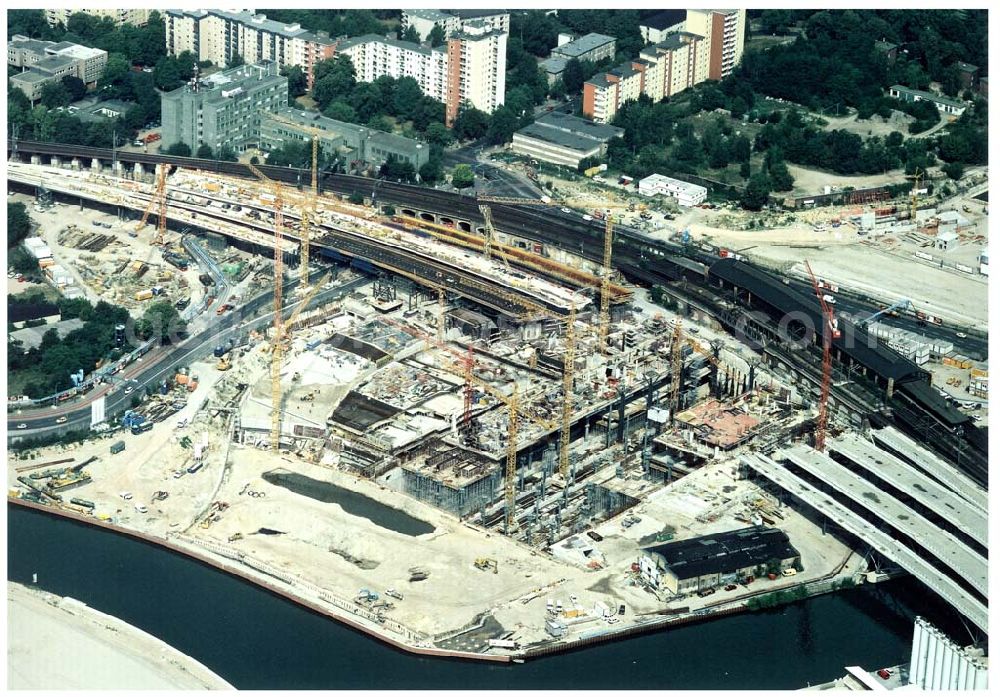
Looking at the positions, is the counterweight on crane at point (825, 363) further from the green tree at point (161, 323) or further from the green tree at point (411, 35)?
the green tree at point (411, 35)

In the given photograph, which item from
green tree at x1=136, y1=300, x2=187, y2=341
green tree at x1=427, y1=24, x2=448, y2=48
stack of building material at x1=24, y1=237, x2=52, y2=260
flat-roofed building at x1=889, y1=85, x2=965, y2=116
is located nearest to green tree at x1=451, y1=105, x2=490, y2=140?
green tree at x1=427, y1=24, x2=448, y2=48

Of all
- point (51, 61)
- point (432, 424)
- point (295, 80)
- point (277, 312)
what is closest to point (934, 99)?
point (295, 80)

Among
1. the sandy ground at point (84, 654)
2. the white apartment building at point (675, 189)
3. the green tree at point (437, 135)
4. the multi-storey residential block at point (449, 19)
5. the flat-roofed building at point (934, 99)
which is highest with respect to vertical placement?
the multi-storey residential block at point (449, 19)

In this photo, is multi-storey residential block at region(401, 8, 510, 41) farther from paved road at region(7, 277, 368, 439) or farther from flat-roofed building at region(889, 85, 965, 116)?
paved road at region(7, 277, 368, 439)

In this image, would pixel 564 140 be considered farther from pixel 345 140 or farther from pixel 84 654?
pixel 84 654

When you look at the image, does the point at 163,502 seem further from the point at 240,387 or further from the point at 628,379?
the point at 628,379

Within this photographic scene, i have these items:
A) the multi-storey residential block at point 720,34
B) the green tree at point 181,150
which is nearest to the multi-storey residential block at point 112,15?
the green tree at point 181,150
